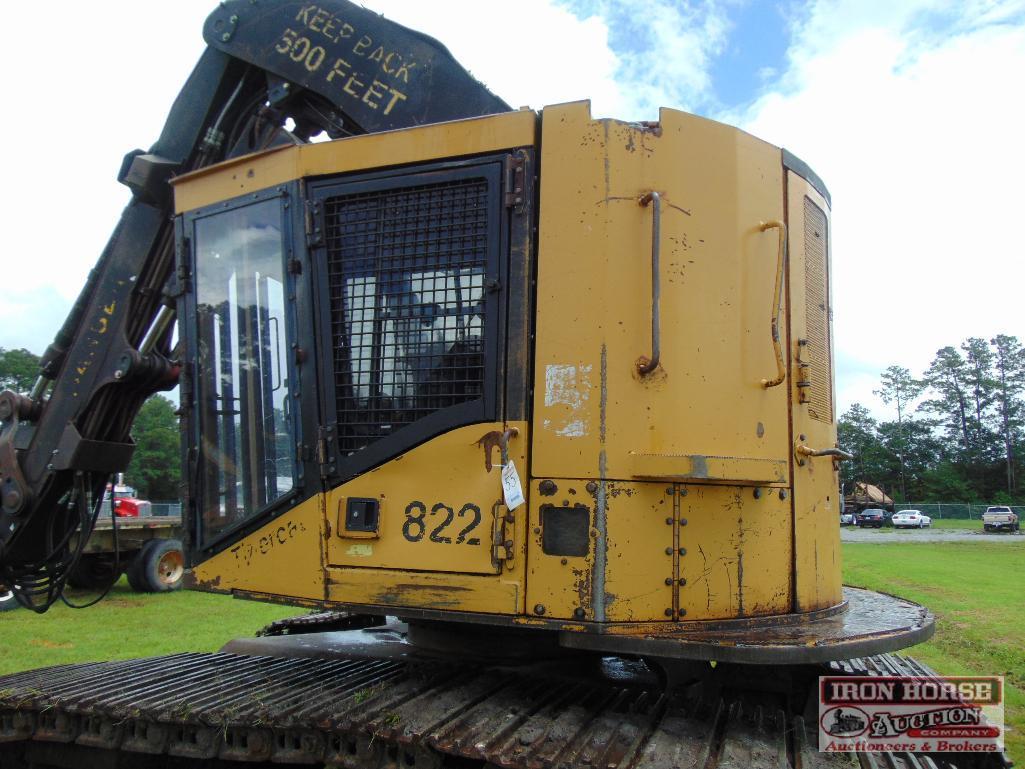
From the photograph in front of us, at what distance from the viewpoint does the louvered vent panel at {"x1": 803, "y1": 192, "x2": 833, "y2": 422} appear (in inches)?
161

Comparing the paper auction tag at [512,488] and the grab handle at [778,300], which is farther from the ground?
the grab handle at [778,300]

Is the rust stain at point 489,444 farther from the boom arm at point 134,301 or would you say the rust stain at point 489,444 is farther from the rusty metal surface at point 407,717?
the boom arm at point 134,301

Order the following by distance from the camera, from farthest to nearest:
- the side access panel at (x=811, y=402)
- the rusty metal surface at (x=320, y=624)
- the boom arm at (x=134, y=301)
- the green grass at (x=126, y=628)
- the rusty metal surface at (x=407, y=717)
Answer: the green grass at (x=126, y=628) → the rusty metal surface at (x=320, y=624) → the boom arm at (x=134, y=301) → the side access panel at (x=811, y=402) → the rusty metal surface at (x=407, y=717)

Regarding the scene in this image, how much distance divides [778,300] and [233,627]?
8566 mm

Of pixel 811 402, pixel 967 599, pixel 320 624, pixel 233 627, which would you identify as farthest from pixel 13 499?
pixel 967 599

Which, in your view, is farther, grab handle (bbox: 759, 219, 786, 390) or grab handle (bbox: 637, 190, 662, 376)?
grab handle (bbox: 759, 219, 786, 390)

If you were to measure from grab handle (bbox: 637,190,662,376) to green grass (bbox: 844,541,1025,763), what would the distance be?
4.68 metres

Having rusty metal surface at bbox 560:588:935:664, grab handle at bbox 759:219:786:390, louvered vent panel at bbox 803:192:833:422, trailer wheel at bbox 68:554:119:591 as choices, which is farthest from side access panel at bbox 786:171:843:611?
trailer wheel at bbox 68:554:119:591

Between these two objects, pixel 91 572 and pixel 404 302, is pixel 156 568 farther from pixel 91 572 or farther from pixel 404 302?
pixel 404 302

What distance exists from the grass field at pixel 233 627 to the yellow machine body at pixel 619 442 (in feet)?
13.6

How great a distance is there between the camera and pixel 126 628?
10477mm

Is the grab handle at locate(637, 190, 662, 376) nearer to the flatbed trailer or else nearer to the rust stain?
the rust stain

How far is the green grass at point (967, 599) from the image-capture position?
8492 mm

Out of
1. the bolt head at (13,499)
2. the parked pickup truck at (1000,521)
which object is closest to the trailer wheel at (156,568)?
the bolt head at (13,499)
